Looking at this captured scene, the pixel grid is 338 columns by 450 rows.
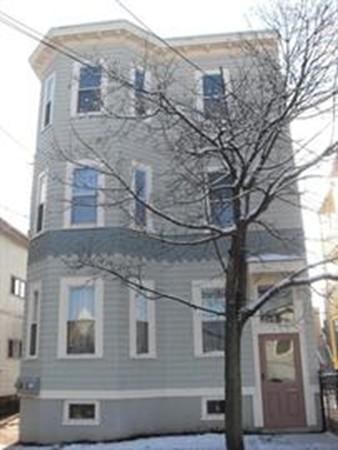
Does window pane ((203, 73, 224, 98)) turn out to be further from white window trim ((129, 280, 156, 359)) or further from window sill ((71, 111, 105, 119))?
white window trim ((129, 280, 156, 359))

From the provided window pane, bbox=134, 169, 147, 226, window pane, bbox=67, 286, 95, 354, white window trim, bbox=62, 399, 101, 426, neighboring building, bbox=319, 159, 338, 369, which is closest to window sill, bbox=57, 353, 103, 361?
window pane, bbox=67, 286, 95, 354

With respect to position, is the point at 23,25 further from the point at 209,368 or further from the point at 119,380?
the point at 209,368

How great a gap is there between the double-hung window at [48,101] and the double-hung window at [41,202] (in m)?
1.64

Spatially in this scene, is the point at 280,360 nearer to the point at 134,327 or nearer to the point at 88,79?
the point at 134,327

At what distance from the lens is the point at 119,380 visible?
1324 cm

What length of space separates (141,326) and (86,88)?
675 centimetres

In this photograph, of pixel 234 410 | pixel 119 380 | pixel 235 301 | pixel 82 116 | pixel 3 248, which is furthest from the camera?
pixel 3 248

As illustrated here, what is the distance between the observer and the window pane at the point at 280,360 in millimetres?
14008

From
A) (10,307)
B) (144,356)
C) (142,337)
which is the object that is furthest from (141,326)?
(10,307)

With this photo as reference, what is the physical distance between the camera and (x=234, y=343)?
30.6ft

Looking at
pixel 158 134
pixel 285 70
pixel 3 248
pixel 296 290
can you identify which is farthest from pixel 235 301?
pixel 3 248

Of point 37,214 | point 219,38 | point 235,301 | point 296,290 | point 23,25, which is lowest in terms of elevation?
point 235,301

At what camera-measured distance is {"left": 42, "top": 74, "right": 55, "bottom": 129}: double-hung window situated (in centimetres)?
1612

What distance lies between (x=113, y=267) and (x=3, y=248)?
9884mm
